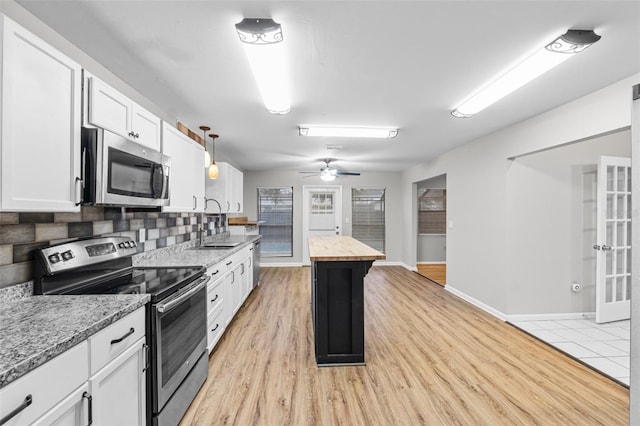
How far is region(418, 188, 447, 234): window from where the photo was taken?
7555 mm

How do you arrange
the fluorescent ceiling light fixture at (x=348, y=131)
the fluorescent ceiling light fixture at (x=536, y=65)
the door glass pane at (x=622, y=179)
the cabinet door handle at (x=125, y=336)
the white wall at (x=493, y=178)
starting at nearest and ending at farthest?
the cabinet door handle at (x=125, y=336), the fluorescent ceiling light fixture at (x=536, y=65), the white wall at (x=493, y=178), the door glass pane at (x=622, y=179), the fluorescent ceiling light fixture at (x=348, y=131)

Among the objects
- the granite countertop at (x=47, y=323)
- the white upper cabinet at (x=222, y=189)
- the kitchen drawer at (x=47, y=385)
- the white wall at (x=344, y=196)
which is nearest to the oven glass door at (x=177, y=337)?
the granite countertop at (x=47, y=323)

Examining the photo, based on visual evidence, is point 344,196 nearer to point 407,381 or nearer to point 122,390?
point 407,381

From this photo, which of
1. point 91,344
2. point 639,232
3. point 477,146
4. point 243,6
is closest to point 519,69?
point 639,232

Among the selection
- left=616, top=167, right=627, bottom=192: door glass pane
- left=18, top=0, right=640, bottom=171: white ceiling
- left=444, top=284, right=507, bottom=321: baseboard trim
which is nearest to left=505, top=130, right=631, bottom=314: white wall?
left=444, top=284, right=507, bottom=321: baseboard trim

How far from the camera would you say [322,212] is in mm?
7102

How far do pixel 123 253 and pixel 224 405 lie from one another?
131 centimetres

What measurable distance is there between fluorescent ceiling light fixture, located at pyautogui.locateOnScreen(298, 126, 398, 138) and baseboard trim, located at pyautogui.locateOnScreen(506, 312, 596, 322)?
2.74 meters

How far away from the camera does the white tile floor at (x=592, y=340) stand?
2.50 meters

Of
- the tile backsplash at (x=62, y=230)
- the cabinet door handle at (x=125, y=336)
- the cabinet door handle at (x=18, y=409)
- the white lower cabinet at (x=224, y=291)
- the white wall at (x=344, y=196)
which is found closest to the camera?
the cabinet door handle at (x=18, y=409)

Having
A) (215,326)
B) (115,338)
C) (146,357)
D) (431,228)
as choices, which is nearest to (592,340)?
(215,326)

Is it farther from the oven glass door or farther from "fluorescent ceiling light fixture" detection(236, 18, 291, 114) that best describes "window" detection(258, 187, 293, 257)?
the oven glass door

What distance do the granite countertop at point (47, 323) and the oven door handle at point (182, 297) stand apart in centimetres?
11

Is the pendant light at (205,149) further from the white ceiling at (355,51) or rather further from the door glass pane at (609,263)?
the door glass pane at (609,263)
